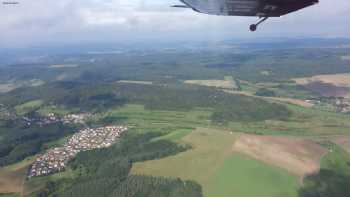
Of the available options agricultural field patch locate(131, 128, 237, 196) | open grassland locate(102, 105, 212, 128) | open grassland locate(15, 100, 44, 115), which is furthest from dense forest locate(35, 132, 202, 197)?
open grassland locate(15, 100, 44, 115)

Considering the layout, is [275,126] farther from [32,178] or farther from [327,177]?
[32,178]

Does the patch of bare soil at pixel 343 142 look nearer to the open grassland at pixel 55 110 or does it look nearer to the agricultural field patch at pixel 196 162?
the agricultural field patch at pixel 196 162

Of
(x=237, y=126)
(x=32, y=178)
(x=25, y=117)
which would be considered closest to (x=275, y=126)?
(x=237, y=126)

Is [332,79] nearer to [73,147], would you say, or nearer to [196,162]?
[196,162]

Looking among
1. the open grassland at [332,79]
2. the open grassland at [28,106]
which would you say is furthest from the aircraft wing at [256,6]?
the open grassland at [332,79]

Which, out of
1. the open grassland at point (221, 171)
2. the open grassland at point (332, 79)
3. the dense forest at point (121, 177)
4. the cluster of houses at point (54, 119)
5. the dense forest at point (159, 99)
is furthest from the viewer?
the open grassland at point (332, 79)

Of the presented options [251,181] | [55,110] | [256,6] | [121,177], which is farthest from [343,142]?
[55,110]
